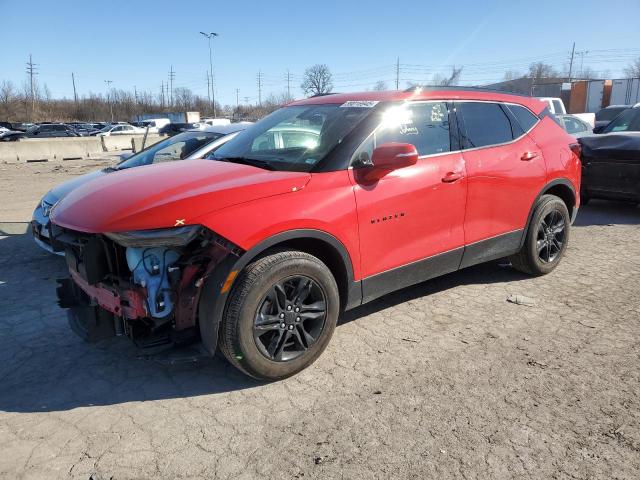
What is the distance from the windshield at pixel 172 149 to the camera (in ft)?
20.5

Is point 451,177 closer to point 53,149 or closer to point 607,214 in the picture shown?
point 607,214

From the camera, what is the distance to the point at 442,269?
4.06 metres

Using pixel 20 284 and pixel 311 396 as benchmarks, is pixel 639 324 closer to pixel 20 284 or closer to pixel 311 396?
pixel 311 396

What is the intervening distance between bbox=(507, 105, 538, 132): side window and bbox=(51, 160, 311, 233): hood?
2.56m

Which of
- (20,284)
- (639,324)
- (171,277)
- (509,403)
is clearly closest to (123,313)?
(171,277)

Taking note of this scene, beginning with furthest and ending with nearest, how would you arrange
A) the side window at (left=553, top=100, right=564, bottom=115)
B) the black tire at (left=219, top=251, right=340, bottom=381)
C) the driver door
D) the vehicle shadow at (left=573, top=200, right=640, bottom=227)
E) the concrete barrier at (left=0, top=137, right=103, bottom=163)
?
the concrete barrier at (left=0, top=137, right=103, bottom=163), the side window at (left=553, top=100, right=564, bottom=115), the vehicle shadow at (left=573, top=200, right=640, bottom=227), the driver door, the black tire at (left=219, top=251, right=340, bottom=381)

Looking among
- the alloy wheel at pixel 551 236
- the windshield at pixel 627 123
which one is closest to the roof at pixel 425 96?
the alloy wheel at pixel 551 236

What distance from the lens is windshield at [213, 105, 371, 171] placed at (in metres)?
3.47

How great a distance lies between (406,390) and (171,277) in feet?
5.24

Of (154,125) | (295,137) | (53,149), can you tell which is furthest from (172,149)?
(154,125)

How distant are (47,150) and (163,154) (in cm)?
1728

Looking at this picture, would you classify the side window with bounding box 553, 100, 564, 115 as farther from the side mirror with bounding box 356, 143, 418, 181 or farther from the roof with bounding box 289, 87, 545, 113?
the side mirror with bounding box 356, 143, 418, 181

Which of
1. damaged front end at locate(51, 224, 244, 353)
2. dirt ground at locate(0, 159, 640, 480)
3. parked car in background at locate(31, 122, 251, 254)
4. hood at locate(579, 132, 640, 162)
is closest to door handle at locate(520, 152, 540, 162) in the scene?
Result: dirt ground at locate(0, 159, 640, 480)

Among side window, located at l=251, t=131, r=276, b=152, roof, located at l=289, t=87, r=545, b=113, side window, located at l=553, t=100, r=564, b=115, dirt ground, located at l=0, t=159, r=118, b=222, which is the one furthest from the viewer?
side window, located at l=553, t=100, r=564, b=115
